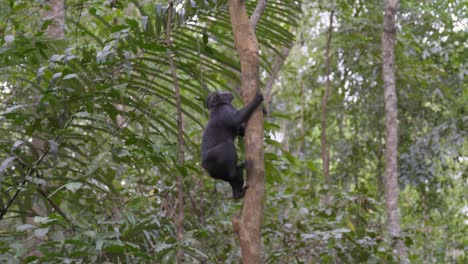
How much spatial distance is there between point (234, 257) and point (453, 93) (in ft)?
13.5

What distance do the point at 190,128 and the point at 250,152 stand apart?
6223 mm

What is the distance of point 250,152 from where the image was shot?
2.81 meters

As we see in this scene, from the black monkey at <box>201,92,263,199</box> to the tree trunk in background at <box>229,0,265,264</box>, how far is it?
2.52ft

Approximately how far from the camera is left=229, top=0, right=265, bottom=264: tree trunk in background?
2713 millimetres

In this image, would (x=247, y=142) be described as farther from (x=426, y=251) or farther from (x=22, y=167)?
(x=426, y=251)

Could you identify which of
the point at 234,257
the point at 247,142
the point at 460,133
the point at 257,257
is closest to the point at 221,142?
the point at 247,142

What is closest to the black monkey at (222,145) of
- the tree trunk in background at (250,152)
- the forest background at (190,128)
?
the forest background at (190,128)

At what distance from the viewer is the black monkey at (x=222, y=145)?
387cm

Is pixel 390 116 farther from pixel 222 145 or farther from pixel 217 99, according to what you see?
pixel 222 145

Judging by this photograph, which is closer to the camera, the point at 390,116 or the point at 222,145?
the point at 222,145

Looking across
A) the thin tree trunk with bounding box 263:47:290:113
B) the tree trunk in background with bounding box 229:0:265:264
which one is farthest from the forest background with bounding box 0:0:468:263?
the tree trunk in background with bounding box 229:0:265:264

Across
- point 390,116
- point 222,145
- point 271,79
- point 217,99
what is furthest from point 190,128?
point 222,145

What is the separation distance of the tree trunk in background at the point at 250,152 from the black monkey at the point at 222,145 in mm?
769

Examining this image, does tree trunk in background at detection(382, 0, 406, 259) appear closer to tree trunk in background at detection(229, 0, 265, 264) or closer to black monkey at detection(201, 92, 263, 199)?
black monkey at detection(201, 92, 263, 199)
